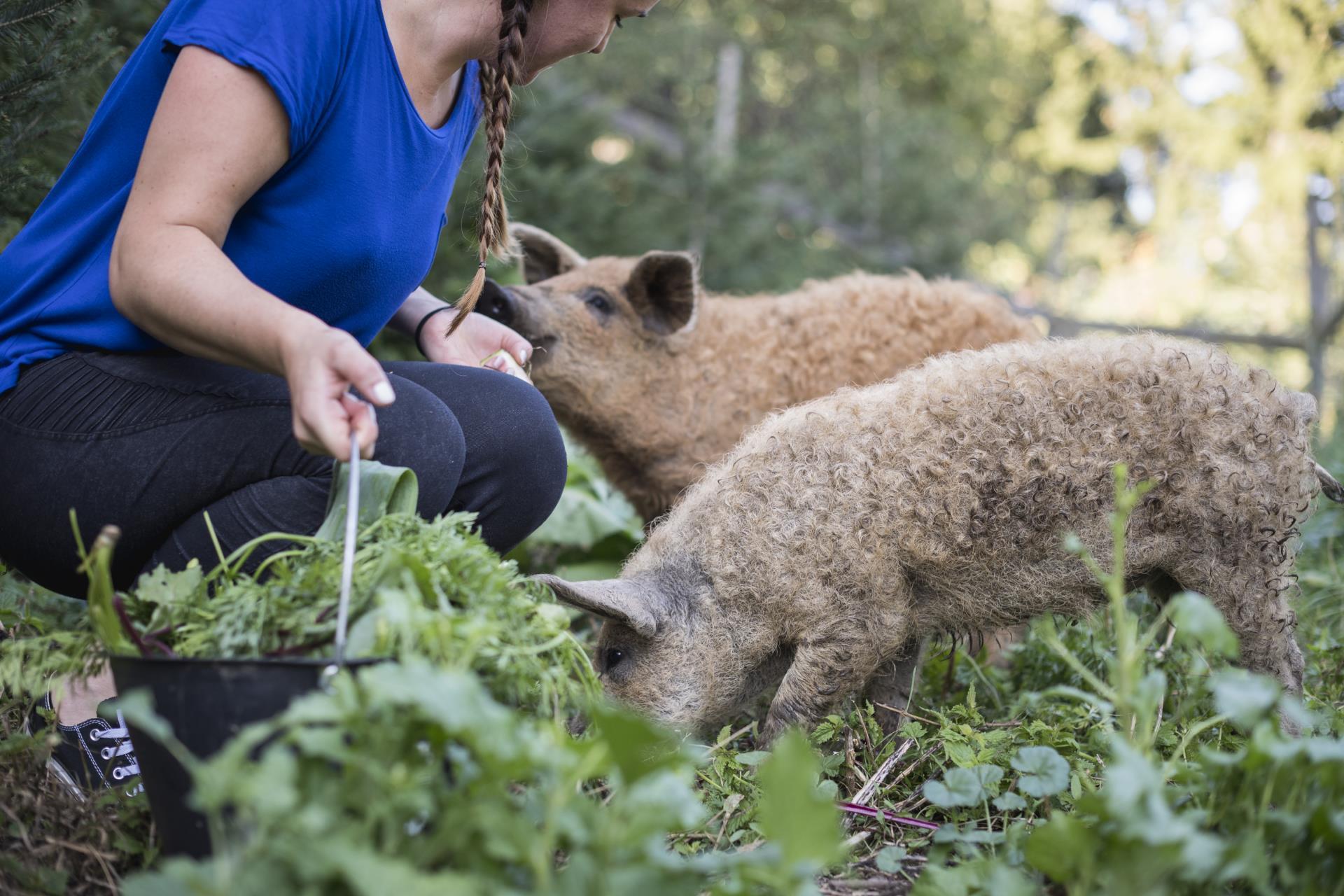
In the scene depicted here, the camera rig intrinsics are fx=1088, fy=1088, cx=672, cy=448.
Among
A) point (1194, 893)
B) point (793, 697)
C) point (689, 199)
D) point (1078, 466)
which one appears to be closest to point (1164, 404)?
point (1078, 466)

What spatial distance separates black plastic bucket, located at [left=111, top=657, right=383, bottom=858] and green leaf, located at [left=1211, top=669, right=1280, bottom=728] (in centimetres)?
121

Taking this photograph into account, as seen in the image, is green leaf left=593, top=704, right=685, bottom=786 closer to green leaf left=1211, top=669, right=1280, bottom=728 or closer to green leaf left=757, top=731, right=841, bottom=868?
green leaf left=757, top=731, right=841, bottom=868

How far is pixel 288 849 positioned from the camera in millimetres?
1212

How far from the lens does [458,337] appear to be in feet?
10.7

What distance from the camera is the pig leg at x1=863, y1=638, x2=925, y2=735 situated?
315cm

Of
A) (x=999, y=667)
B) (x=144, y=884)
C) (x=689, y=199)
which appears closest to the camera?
(x=144, y=884)

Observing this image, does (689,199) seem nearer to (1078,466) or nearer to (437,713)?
(1078,466)

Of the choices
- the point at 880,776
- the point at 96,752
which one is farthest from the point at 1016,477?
the point at 96,752

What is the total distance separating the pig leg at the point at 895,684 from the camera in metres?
3.15

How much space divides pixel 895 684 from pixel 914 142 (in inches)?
546

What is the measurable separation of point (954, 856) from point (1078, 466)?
110cm

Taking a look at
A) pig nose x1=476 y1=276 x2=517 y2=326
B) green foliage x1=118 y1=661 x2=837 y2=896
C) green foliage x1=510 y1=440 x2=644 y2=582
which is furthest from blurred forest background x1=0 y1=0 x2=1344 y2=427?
green foliage x1=118 y1=661 x2=837 y2=896

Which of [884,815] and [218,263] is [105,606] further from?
[884,815]

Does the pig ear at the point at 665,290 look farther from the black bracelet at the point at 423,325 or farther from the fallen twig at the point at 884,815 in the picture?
the fallen twig at the point at 884,815
